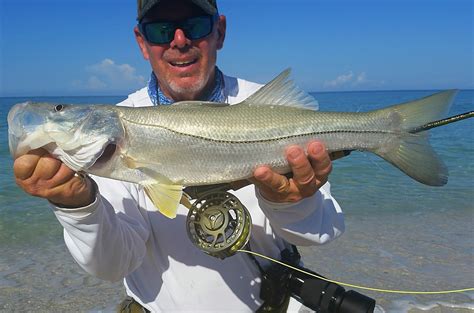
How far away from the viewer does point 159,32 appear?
338cm

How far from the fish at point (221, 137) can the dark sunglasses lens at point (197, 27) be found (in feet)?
2.87

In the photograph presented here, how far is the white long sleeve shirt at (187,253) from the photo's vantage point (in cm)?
300

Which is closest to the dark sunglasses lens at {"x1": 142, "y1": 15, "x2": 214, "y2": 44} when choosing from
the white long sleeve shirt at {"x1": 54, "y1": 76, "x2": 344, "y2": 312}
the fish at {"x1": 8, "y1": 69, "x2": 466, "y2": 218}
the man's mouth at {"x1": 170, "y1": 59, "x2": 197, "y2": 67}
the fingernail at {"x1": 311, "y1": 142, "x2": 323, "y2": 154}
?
the man's mouth at {"x1": 170, "y1": 59, "x2": 197, "y2": 67}

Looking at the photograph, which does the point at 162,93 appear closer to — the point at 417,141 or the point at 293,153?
the point at 293,153

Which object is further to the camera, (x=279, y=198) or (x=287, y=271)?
(x=287, y=271)

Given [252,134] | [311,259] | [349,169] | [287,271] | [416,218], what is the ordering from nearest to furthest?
[252,134] → [287,271] → [311,259] → [416,218] → [349,169]

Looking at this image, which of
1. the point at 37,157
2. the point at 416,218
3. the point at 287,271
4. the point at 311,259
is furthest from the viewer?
the point at 416,218

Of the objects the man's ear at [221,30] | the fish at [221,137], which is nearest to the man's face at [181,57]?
the man's ear at [221,30]

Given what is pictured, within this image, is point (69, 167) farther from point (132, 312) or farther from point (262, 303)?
point (262, 303)

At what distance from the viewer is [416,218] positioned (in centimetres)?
888

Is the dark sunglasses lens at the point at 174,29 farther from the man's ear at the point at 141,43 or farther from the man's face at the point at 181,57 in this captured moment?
the man's ear at the point at 141,43

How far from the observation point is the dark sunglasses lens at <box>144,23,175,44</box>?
11.0 ft

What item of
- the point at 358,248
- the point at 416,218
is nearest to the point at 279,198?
the point at 358,248

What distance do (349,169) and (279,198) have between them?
36.6 feet
